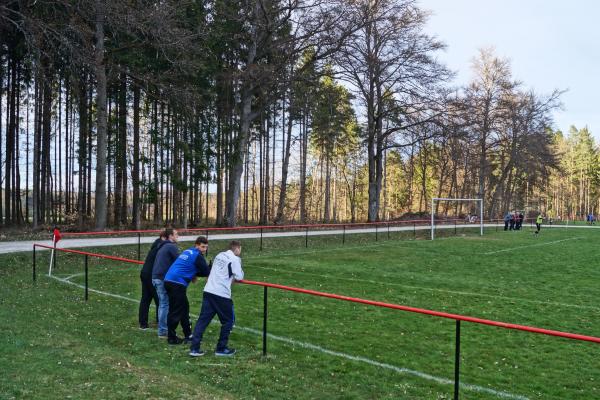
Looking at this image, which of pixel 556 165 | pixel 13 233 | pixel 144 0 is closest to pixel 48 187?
pixel 13 233

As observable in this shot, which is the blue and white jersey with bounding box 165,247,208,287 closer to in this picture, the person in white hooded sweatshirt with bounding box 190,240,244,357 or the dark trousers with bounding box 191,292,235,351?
the person in white hooded sweatshirt with bounding box 190,240,244,357

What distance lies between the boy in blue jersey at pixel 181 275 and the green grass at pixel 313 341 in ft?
1.54

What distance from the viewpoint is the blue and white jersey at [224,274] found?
6.76 meters

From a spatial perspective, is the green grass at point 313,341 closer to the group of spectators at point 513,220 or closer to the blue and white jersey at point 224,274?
the blue and white jersey at point 224,274

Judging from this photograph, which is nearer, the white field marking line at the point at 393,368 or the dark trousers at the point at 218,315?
the white field marking line at the point at 393,368

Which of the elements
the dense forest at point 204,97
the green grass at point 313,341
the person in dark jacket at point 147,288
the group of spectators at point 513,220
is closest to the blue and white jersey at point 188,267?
the green grass at point 313,341

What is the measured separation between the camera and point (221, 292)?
22.3ft

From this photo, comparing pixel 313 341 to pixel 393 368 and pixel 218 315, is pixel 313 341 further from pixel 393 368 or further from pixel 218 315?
pixel 218 315

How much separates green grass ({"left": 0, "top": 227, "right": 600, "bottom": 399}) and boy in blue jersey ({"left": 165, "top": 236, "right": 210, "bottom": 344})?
1.54ft

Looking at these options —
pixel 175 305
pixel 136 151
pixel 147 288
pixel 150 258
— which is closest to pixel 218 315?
pixel 175 305

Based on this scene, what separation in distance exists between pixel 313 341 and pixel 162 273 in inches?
102

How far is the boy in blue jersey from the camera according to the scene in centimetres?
738

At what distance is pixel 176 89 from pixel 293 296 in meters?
12.1

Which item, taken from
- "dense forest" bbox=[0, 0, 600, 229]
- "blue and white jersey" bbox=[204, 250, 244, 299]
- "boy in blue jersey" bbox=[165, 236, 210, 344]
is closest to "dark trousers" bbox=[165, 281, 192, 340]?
"boy in blue jersey" bbox=[165, 236, 210, 344]
